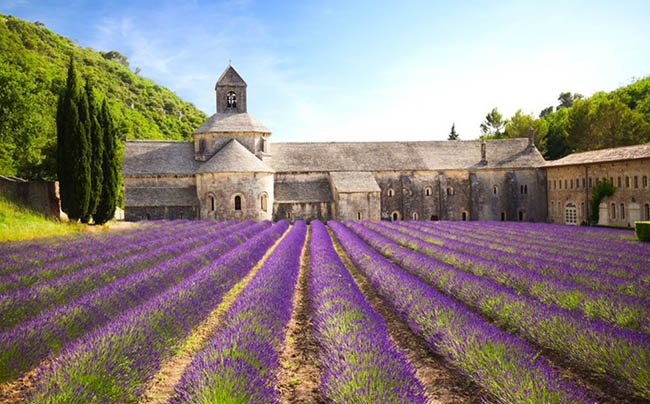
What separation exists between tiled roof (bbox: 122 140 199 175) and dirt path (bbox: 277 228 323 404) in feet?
92.8

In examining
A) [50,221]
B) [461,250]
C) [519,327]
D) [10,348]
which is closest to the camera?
[10,348]

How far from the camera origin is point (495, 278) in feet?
31.0

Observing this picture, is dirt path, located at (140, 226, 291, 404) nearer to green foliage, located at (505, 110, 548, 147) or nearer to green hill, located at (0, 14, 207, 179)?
green hill, located at (0, 14, 207, 179)

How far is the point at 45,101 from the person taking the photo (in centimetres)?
4503

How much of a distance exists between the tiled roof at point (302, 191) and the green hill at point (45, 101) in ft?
57.8

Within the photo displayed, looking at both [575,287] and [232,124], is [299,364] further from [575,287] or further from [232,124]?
[232,124]

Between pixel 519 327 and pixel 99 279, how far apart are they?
8.06 meters

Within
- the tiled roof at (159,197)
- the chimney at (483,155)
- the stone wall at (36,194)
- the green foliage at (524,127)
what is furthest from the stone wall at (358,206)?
the green foliage at (524,127)

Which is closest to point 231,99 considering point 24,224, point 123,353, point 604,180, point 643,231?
point 24,224

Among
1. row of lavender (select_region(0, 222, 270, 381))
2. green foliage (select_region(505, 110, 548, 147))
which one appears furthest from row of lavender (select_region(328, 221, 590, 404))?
green foliage (select_region(505, 110, 548, 147))

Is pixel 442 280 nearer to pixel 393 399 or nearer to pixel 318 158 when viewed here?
pixel 393 399

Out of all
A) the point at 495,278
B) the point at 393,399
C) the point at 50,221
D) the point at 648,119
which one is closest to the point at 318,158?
the point at 50,221

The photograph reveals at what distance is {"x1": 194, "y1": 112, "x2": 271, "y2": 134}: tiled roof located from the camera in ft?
115

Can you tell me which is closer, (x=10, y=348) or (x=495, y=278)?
(x=10, y=348)
